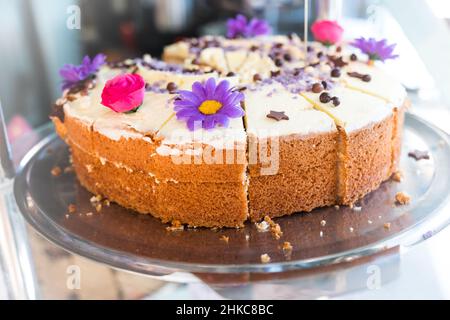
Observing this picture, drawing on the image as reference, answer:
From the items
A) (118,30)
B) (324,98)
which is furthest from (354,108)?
(118,30)

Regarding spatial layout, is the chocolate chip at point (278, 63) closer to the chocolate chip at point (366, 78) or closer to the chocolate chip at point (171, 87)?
the chocolate chip at point (366, 78)

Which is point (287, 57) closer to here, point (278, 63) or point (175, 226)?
point (278, 63)

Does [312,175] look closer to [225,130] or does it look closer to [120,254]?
[225,130]

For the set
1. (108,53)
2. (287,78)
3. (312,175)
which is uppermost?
(287,78)
